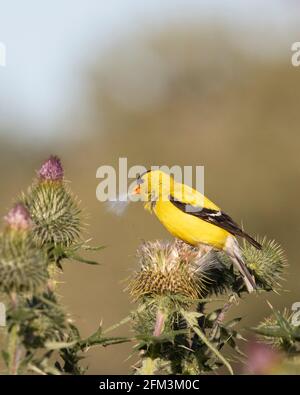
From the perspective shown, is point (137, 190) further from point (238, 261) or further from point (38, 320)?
point (38, 320)

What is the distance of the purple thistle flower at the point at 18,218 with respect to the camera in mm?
4570

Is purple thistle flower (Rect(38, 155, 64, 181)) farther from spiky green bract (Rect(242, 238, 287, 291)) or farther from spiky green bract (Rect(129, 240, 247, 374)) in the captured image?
spiky green bract (Rect(242, 238, 287, 291))

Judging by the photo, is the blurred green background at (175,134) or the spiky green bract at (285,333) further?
the blurred green background at (175,134)

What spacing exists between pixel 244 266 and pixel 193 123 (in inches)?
536

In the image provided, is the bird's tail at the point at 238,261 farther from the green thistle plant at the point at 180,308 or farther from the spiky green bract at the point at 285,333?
the spiky green bract at the point at 285,333

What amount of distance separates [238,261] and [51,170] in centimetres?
152

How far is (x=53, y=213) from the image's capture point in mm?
5574

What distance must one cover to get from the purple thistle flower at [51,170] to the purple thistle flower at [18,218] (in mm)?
1198

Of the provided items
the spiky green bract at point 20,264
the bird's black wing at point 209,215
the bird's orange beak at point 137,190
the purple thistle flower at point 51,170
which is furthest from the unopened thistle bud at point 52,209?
the bird's black wing at point 209,215
